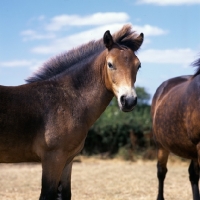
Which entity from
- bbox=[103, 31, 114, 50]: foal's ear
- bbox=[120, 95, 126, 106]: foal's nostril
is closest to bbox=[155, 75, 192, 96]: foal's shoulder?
bbox=[103, 31, 114, 50]: foal's ear

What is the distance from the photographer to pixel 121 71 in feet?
16.9

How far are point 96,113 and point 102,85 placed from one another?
14.1 inches

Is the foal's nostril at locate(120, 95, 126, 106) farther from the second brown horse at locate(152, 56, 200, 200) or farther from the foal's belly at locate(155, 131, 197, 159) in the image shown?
the foal's belly at locate(155, 131, 197, 159)

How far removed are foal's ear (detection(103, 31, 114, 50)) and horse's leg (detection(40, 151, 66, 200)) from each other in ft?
4.64

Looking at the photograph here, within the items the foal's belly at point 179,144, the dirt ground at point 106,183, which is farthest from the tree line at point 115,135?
the foal's belly at point 179,144

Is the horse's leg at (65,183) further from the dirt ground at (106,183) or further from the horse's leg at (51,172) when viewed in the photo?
the dirt ground at (106,183)

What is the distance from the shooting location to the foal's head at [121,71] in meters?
4.94

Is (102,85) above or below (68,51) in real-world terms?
below

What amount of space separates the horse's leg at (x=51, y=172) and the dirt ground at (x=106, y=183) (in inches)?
140

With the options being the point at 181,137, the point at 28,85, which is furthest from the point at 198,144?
the point at 28,85

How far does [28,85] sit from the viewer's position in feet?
18.4

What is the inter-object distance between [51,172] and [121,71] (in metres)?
→ 1.42

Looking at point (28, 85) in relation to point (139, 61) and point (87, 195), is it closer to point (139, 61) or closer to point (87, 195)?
point (139, 61)

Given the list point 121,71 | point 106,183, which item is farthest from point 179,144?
point 106,183
